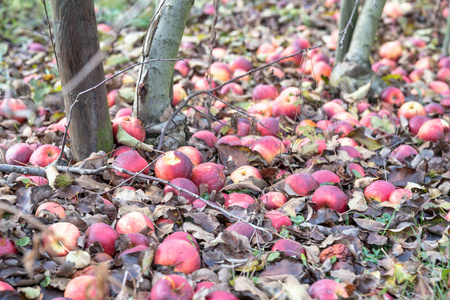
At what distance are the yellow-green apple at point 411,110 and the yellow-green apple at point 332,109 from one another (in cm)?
57

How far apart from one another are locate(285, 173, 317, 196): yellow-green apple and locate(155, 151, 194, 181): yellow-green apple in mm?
655

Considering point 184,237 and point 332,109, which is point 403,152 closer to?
point 332,109

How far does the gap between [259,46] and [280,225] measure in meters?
3.93

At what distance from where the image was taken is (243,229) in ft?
7.75

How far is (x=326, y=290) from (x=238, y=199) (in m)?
0.92

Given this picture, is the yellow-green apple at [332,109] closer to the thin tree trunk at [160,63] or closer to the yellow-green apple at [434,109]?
the yellow-green apple at [434,109]

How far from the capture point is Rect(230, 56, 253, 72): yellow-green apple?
5.15m

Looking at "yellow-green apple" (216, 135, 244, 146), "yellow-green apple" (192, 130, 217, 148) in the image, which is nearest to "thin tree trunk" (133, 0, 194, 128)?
"yellow-green apple" (192, 130, 217, 148)

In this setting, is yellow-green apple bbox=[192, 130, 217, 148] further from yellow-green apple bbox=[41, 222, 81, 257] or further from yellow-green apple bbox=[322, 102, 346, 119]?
yellow-green apple bbox=[41, 222, 81, 257]

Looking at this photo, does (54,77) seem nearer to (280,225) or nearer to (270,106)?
(270,106)

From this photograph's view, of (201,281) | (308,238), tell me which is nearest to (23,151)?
(201,281)

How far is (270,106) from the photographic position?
4.24 m

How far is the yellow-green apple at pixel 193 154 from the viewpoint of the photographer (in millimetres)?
3131

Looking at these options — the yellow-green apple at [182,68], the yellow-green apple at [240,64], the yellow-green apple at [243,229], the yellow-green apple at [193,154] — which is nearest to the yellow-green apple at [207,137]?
the yellow-green apple at [193,154]
